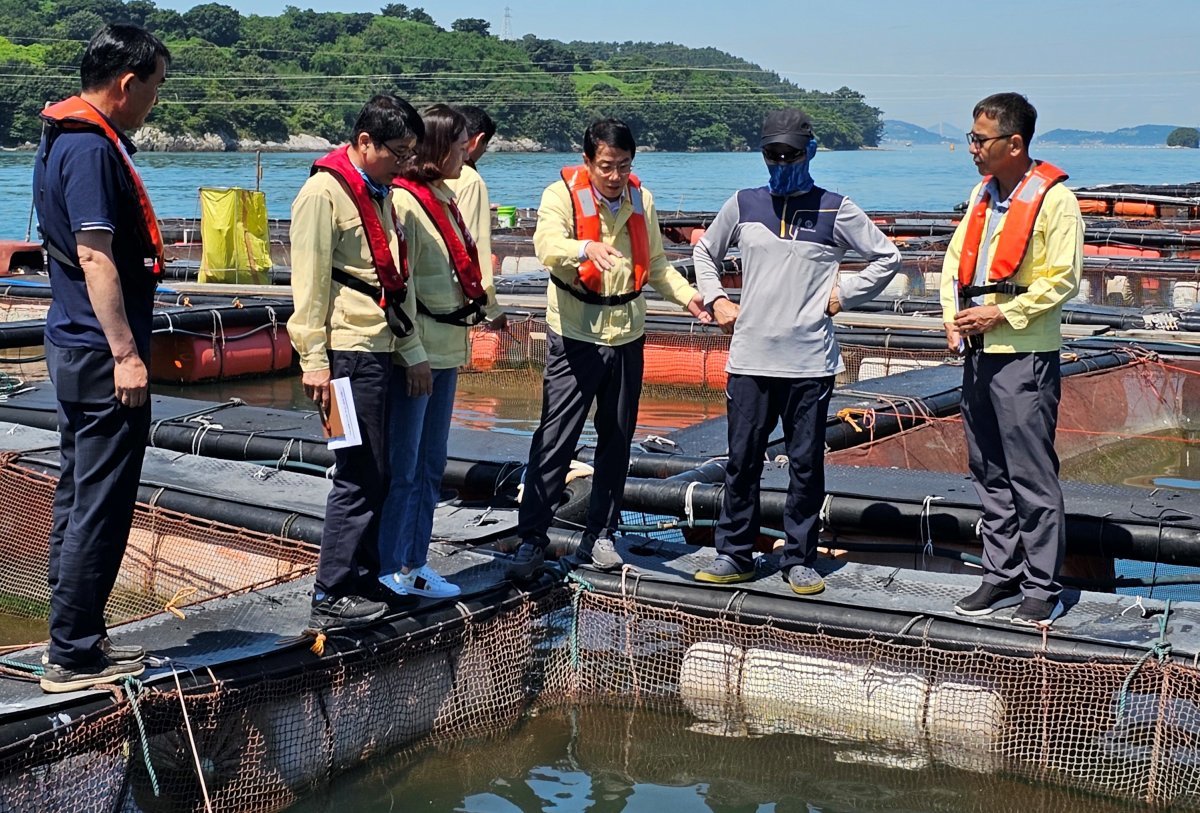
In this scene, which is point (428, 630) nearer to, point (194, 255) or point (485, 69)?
point (194, 255)

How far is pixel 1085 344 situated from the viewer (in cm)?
1069

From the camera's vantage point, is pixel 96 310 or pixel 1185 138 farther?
pixel 1185 138

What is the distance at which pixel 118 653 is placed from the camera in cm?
393

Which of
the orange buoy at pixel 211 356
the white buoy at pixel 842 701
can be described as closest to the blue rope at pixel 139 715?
the white buoy at pixel 842 701

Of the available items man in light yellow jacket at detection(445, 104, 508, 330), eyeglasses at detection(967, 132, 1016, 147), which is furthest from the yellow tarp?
eyeglasses at detection(967, 132, 1016, 147)

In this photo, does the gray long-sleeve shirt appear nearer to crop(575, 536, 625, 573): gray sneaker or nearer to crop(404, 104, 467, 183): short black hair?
crop(575, 536, 625, 573): gray sneaker

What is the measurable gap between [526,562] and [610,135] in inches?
62.0

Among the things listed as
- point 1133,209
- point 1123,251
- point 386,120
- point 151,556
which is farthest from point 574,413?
point 1133,209

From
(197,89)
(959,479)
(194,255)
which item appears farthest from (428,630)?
(197,89)

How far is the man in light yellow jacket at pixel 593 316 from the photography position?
4.77m

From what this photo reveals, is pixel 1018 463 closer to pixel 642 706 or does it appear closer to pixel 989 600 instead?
pixel 989 600

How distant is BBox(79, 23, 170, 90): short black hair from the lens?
3.53 meters

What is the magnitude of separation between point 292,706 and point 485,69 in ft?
372

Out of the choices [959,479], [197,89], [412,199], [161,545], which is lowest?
[161,545]
